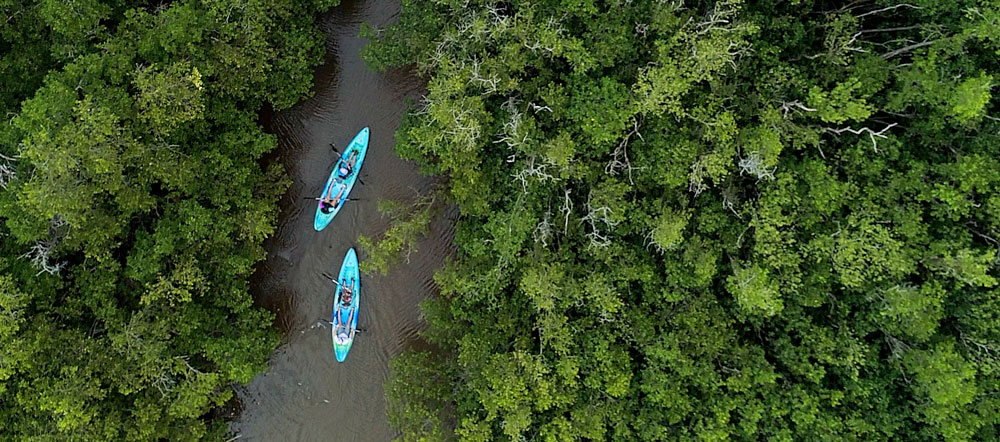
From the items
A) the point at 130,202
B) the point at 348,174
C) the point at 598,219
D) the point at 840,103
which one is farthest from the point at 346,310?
the point at 840,103

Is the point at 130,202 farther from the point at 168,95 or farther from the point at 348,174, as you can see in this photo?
the point at 348,174

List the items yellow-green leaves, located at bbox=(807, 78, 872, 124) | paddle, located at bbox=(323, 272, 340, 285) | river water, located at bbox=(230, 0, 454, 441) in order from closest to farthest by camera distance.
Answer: yellow-green leaves, located at bbox=(807, 78, 872, 124)
river water, located at bbox=(230, 0, 454, 441)
paddle, located at bbox=(323, 272, 340, 285)

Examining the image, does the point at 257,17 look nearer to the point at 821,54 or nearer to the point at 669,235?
the point at 669,235

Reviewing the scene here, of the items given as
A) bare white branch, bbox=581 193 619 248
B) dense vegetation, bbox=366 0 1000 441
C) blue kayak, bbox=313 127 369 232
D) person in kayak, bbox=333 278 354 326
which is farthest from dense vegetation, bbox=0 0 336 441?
bare white branch, bbox=581 193 619 248

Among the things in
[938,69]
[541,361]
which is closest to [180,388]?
[541,361]

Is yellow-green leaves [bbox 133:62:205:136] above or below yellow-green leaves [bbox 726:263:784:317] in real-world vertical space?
above

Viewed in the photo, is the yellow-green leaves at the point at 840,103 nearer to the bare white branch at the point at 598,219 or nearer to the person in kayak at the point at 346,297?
the bare white branch at the point at 598,219

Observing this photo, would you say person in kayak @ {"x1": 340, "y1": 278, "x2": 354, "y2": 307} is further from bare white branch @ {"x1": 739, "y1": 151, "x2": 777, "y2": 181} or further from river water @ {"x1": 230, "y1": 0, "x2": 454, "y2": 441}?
bare white branch @ {"x1": 739, "y1": 151, "x2": 777, "y2": 181}
